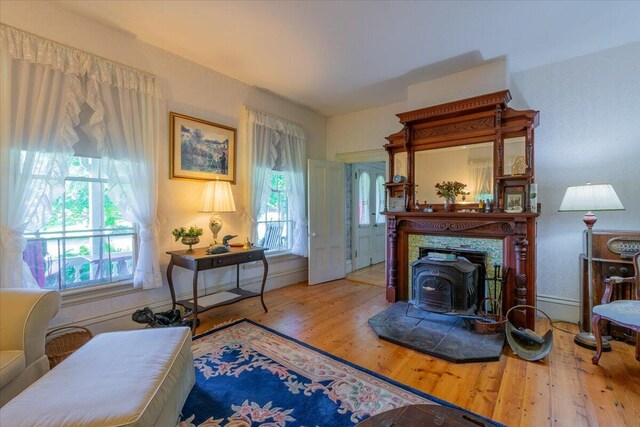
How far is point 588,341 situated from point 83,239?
15.1 feet

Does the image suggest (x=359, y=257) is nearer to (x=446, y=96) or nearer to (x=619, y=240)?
(x=446, y=96)

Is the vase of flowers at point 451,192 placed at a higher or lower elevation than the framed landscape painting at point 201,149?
lower

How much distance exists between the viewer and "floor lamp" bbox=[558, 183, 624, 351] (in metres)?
2.40

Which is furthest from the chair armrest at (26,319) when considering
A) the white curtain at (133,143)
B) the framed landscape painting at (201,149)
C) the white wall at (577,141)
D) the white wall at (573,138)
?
the white wall at (577,141)

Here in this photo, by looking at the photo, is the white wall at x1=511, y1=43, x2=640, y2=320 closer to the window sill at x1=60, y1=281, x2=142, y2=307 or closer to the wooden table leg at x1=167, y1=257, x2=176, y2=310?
the wooden table leg at x1=167, y1=257, x2=176, y2=310

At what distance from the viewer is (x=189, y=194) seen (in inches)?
129

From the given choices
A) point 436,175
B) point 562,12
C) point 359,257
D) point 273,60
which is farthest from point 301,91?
point 359,257

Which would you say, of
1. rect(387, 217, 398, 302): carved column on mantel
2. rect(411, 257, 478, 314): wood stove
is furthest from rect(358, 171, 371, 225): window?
rect(411, 257, 478, 314): wood stove

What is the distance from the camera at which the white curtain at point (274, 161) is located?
151 inches

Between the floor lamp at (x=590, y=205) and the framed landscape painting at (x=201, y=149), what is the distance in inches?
141

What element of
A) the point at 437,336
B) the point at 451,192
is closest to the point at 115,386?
the point at 437,336

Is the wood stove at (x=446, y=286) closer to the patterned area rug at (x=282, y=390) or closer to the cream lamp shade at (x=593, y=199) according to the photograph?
the cream lamp shade at (x=593, y=199)

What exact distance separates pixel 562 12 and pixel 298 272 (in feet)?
13.8

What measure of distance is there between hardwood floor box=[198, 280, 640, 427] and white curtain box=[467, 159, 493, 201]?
4.95ft
